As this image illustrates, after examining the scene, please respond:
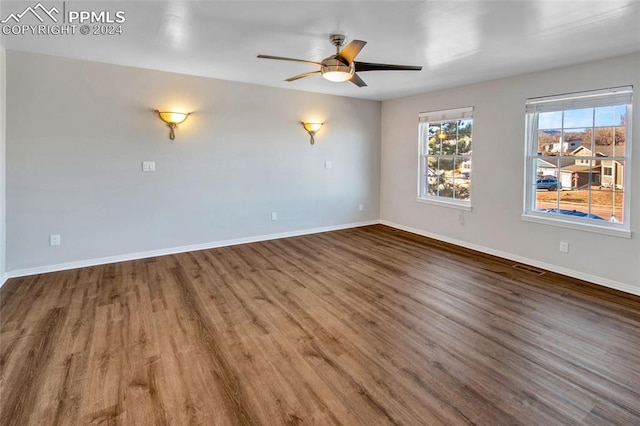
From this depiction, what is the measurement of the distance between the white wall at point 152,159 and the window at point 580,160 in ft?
10.1

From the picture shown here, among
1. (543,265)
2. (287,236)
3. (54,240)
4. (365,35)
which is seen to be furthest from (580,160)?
(54,240)

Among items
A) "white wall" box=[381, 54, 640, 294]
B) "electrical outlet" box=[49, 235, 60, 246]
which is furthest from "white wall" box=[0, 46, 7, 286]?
"white wall" box=[381, 54, 640, 294]

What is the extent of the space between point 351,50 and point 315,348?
7.64 feet

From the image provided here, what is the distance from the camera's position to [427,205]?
5.86 meters

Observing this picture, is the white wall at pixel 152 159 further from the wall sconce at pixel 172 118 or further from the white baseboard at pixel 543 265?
the white baseboard at pixel 543 265

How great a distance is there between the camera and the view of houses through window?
3.60 m

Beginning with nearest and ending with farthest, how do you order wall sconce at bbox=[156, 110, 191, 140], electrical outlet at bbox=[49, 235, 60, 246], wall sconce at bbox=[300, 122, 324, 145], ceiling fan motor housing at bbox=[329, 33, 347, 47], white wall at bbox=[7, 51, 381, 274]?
ceiling fan motor housing at bbox=[329, 33, 347, 47], white wall at bbox=[7, 51, 381, 274], electrical outlet at bbox=[49, 235, 60, 246], wall sconce at bbox=[156, 110, 191, 140], wall sconce at bbox=[300, 122, 324, 145]

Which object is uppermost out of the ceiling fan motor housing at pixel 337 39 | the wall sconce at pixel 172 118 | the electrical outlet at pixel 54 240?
the ceiling fan motor housing at pixel 337 39

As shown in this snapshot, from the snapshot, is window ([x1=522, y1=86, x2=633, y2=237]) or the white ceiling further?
window ([x1=522, y1=86, x2=633, y2=237])

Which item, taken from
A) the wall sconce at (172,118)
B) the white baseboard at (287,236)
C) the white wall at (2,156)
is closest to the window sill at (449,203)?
the white baseboard at (287,236)

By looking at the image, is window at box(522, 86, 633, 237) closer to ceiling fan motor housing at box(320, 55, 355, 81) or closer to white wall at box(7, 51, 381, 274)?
ceiling fan motor housing at box(320, 55, 355, 81)

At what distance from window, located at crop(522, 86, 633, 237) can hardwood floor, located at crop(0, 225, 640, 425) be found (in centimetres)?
84

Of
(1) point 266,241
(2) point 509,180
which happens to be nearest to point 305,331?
(1) point 266,241

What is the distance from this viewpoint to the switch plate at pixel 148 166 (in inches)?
176
